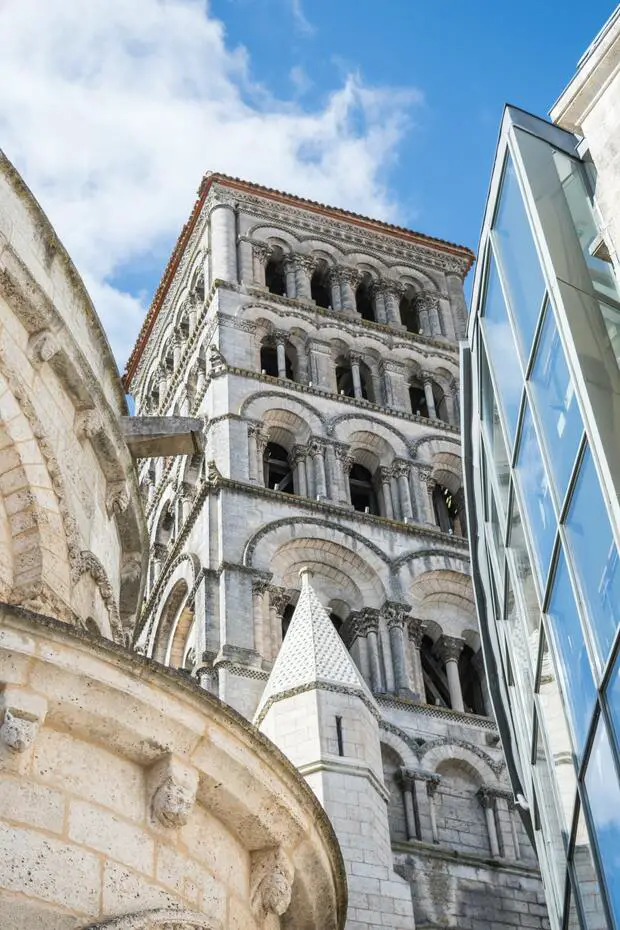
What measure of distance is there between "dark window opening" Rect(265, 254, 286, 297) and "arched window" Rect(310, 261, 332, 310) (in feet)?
3.03

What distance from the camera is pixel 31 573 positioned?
8383 mm

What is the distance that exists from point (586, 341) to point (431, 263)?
3093 cm

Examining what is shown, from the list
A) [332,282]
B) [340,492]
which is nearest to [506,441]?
[340,492]

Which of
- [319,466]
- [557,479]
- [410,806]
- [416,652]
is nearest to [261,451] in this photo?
[319,466]

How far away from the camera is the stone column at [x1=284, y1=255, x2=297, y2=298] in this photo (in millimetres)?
35994

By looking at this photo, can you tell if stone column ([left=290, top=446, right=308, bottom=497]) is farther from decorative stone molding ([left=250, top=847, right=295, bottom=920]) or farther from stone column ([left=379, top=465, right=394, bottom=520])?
decorative stone molding ([left=250, top=847, right=295, bottom=920])

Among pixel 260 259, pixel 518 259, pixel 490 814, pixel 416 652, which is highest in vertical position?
pixel 260 259

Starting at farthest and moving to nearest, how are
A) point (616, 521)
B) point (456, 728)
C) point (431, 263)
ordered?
1. point (431, 263)
2. point (456, 728)
3. point (616, 521)

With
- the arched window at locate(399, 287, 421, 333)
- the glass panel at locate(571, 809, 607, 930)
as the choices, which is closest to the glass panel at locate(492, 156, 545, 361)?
the glass panel at locate(571, 809, 607, 930)

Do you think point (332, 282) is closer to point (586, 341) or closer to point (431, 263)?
point (431, 263)

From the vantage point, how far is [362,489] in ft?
105

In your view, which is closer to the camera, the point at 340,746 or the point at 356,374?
the point at 340,746

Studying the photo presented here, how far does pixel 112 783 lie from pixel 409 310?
33.1m

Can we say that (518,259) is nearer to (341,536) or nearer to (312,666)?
(312,666)
